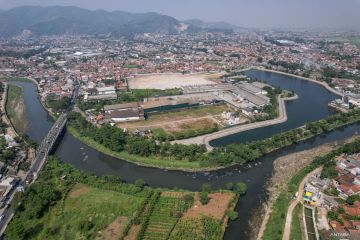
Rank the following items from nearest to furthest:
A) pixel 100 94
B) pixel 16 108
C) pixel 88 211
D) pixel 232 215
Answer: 1. pixel 232 215
2. pixel 88 211
3. pixel 16 108
4. pixel 100 94

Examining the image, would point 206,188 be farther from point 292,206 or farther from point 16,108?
point 16,108

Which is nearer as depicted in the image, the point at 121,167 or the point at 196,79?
the point at 121,167

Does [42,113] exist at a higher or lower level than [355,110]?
lower

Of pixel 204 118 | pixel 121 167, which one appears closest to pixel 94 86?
pixel 204 118

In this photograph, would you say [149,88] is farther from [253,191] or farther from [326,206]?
[326,206]

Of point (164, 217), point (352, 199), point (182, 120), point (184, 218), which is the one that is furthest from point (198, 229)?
point (182, 120)

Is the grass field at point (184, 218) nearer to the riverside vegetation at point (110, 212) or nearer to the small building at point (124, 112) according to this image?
the riverside vegetation at point (110, 212)
